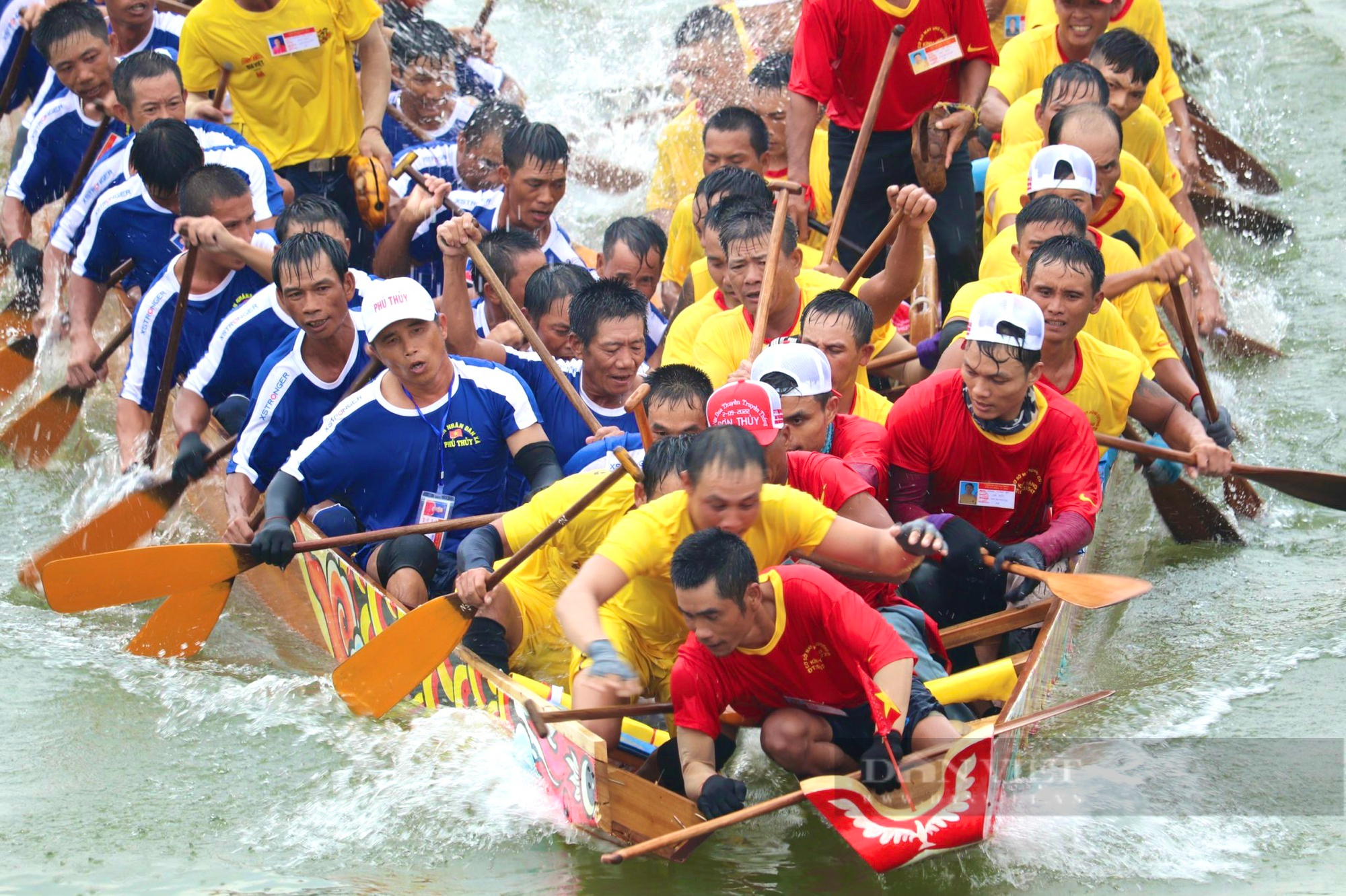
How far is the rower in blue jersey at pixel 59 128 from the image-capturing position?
6.55 meters

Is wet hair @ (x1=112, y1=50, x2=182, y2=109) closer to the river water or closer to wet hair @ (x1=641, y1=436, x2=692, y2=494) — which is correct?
the river water

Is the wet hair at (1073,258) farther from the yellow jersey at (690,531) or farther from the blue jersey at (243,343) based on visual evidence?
the blue jersey at (243,343)

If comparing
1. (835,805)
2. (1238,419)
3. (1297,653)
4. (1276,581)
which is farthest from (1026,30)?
(835,805)

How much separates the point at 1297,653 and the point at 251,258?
3.60 metres

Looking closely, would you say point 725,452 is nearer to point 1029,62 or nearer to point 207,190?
point 207,190

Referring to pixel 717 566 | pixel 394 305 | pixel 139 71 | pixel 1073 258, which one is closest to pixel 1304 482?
pixel 1073 258

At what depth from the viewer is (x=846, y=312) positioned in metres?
4.42

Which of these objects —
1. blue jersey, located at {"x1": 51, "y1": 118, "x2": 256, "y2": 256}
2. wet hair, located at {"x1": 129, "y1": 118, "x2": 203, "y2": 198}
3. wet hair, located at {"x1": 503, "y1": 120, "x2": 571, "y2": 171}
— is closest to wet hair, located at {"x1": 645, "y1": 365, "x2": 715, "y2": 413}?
wet hair, located at {"x1": 503, "y1": 120, "x2": 571, "y2": 171}

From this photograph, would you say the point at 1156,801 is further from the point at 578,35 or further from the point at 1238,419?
the point at 578,35

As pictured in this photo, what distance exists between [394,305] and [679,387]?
0.89 m

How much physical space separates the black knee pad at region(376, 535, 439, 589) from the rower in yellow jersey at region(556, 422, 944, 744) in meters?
0.83

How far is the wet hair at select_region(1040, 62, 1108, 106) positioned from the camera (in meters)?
5.84

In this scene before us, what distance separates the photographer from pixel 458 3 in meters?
12.5

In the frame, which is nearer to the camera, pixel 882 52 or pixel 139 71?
pixel 882 52
